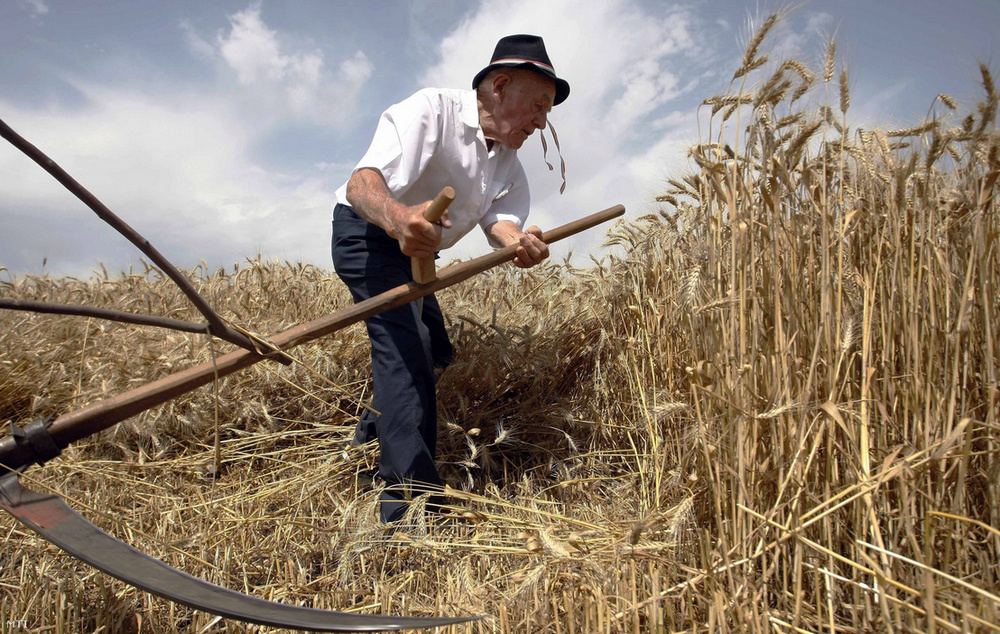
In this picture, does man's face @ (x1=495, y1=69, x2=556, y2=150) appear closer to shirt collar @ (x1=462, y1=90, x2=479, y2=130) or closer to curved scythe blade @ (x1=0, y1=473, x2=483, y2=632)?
shirt collar @ (x1=462, y1=90, x2=479, y2=130)

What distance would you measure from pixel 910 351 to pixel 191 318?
3079mm

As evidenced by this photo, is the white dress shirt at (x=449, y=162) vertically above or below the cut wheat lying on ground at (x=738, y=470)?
above

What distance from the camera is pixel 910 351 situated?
126 centimetres

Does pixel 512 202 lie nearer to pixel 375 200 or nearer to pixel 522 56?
pixel 522 56

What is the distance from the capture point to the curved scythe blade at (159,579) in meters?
1.06

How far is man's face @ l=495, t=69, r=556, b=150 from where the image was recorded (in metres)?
2.10

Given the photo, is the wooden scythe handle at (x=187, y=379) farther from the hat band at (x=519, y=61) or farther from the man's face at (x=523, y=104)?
the hat band at (x=519, y=61)

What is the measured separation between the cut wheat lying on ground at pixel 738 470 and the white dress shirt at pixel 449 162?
25.4 inches

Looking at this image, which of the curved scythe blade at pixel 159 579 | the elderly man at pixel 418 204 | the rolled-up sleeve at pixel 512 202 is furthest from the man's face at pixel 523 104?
the curved scythe blade at pixel 159 579

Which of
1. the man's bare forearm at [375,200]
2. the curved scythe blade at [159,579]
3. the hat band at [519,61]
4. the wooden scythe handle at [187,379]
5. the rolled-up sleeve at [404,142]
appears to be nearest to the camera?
the curved scythe blade at [159,579]

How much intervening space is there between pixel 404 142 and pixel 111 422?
1.14 meters

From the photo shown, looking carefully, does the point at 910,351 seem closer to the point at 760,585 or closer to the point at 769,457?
the point at 769,457

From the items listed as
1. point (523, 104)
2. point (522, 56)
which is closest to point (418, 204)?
point (523, 104)

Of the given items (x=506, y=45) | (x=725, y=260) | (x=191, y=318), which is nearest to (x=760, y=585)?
(x=725, y=260)
